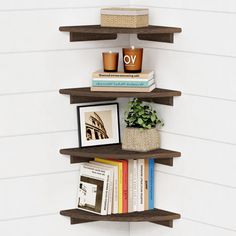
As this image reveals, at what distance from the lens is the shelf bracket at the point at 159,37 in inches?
120

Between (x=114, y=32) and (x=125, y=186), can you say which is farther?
(x=125, y=186)

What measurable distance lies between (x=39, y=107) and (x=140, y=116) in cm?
40

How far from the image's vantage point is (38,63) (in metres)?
3.08

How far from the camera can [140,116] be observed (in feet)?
10.2

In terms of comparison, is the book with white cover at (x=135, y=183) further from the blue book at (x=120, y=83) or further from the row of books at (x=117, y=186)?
the blue book at (x=120, y=83)

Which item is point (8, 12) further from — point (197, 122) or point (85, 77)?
point (197, 122)

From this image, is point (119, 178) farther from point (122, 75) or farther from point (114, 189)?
point (122, 75)

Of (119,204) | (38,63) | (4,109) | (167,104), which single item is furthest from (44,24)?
(119,204)

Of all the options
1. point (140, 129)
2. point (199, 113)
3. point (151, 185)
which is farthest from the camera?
point (151, 185)

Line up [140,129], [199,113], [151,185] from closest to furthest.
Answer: [199,113] < [140,129] < [151,185]

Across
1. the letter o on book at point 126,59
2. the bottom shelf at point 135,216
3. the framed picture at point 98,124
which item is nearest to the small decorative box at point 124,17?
the letter o on book at point 126,59

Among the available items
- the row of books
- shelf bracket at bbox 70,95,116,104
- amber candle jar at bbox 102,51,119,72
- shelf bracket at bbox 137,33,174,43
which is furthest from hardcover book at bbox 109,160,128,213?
shelf bracket at bbox 137,33,174,43

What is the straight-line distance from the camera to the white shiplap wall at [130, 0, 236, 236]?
288 cm

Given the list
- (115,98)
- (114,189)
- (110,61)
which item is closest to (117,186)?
(114,189)
